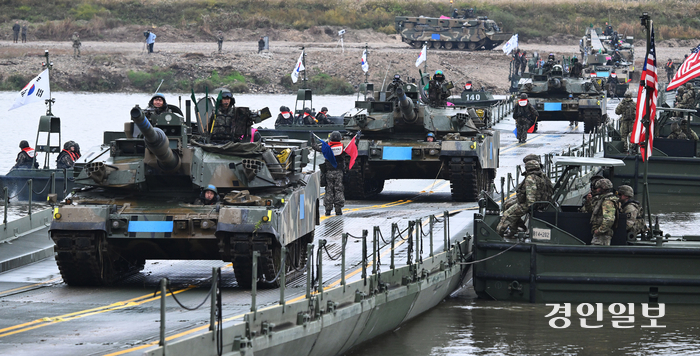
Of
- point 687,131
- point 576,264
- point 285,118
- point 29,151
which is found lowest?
point 576,264

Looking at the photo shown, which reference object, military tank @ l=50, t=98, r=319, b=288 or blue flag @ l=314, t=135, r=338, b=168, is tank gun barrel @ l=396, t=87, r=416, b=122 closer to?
blue flag @ l=314, t=135, r=338, b=168

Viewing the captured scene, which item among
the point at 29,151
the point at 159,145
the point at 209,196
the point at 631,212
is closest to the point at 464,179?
the point at 631,212

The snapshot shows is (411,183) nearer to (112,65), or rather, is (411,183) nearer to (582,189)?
(582,189)

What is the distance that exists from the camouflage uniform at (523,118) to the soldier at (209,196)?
23.5 metres

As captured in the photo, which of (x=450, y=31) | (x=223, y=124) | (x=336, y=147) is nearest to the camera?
(x=223, y=124)

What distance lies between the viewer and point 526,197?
1716 cm

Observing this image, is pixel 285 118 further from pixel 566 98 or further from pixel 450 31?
pixel 450 31

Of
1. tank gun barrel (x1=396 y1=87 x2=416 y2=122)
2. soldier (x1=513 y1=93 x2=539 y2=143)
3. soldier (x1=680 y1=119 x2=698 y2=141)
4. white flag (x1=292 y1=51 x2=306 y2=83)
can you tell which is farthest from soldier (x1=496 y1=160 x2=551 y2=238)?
white flag (x1=292 y1=51 x2=306 y2=83)

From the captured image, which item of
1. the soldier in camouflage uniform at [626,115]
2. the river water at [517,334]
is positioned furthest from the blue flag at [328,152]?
the soldier in camouflage uniform at [626,115]

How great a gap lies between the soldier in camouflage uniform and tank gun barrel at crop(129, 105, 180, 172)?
17.4m

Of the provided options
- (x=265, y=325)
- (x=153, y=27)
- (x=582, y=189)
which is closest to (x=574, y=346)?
(x=265, y=325)

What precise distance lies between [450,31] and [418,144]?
53.7 m

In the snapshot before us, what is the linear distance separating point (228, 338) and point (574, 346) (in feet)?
19.1

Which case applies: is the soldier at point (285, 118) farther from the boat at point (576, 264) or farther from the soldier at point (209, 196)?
the soldier at point (209, 196)
